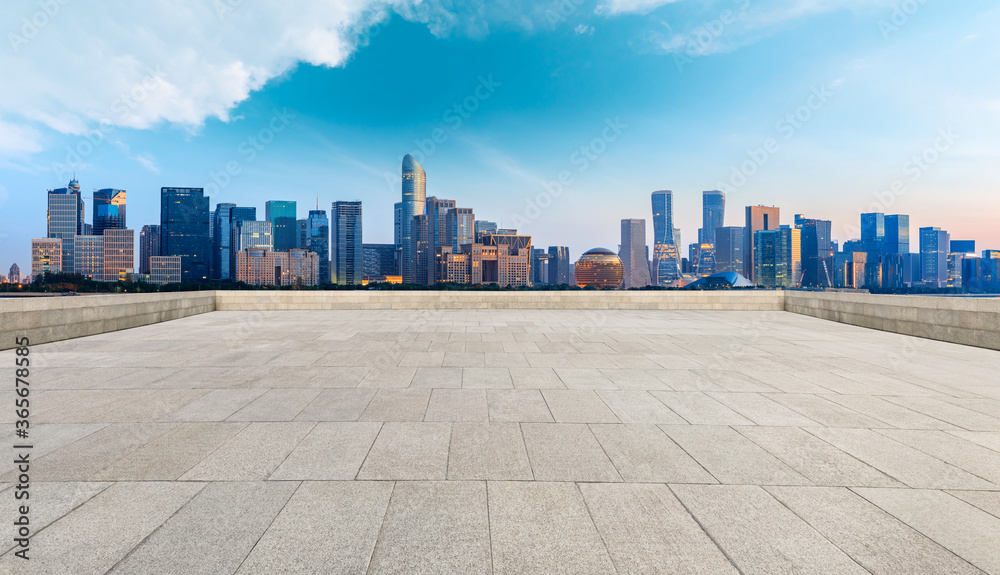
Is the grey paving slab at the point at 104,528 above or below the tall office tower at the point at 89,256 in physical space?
below

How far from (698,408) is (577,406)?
1.83 m

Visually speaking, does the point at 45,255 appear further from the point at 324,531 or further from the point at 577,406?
the point at 324,531

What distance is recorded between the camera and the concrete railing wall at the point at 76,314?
1095 centimetres

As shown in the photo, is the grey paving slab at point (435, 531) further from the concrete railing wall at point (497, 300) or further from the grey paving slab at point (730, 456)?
the concrete railing wall at point (497, 300)

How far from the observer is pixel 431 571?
9.30 ft

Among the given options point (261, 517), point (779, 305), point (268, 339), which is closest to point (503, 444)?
point (261, 517)

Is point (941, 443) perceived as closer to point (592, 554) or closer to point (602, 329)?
point (592, 554)

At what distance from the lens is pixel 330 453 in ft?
15.5

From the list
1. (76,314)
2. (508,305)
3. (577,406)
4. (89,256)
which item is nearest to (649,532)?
(577,406)

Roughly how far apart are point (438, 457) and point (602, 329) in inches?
459

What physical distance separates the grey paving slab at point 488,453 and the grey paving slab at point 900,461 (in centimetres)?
377

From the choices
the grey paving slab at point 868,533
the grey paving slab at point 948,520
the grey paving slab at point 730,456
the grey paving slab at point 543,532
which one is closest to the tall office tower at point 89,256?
the grey paving slab at point 543,532

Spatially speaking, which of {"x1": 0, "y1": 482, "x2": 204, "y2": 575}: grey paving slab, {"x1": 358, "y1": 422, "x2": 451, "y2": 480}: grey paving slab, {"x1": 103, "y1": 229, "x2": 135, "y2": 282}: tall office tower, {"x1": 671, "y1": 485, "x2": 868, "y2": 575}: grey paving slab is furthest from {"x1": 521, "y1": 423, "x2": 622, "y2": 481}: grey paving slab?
{"x1": 103, "y1": 229, "x2": 135, "y2": 282}: tall office tower

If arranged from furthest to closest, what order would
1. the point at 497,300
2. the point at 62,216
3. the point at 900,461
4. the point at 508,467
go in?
the point at 62,216
the point at 497,300
the point at 900,461
the point at 508,467
